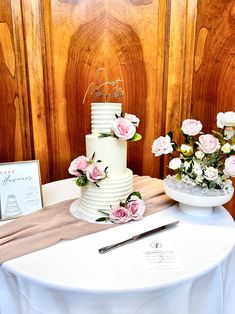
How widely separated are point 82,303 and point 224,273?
0.44 meters

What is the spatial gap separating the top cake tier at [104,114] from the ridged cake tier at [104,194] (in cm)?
20

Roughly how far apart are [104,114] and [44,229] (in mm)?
470

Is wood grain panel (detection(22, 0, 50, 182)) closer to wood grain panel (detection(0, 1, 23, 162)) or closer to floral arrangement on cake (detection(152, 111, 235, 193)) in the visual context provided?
wood grain panel (detection(0, 1, 23, 162))

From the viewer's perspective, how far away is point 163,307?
619mm

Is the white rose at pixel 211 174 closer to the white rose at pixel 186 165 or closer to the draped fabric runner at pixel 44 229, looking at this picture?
the white rose at pixel 186 165

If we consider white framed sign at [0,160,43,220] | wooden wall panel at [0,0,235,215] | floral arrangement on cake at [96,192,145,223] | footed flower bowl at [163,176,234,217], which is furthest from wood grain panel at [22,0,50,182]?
footed flower bowl at [163,176,234,217]

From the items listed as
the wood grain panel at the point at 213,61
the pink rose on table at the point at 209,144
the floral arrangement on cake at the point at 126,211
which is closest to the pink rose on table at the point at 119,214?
the floral arrangement on cake at the point at 126,211

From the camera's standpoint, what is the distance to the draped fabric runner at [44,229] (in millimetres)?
730

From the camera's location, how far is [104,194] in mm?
902

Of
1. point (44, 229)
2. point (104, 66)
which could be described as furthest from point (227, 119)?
point (104, 66)

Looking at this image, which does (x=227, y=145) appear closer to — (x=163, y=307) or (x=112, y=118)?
(x=112, y=118)

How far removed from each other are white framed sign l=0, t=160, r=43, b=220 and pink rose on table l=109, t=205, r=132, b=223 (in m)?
0.32

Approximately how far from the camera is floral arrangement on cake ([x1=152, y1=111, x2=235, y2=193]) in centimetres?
87

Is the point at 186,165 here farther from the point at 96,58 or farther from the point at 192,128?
the point at 96,58
